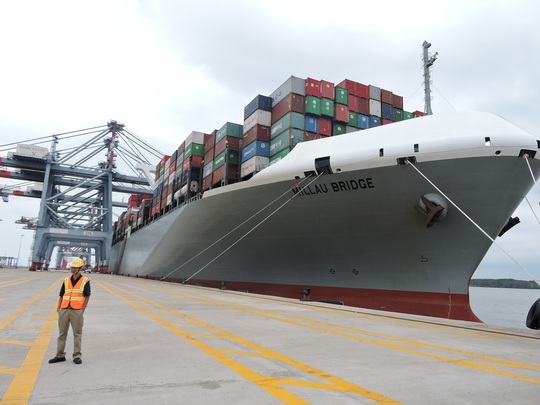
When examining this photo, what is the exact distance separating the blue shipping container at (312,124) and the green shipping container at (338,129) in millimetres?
1148

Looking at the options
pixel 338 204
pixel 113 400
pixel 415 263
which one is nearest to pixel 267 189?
pixel 338 204

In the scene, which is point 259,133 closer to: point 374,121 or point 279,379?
point 374,121

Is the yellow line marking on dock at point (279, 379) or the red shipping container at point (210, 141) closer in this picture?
the yellow line marking on dock at point (279, 379)

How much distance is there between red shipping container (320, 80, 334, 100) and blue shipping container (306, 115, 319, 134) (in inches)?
59.1

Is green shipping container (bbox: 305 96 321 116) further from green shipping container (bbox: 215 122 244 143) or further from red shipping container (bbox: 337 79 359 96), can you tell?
green shipping container (bbox: 215 122 244 143)

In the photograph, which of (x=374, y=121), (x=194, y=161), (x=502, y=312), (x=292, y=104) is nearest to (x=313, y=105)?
(x=292, y=104)

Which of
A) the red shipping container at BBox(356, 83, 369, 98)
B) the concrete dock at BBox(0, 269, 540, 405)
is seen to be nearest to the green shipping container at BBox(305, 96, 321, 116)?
the red shipping container at BBox(356, 83, 369, 98)

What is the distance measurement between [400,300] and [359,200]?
3.95m

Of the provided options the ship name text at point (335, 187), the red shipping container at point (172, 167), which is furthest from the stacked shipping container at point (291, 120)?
the red shipping container at point (172, 167)

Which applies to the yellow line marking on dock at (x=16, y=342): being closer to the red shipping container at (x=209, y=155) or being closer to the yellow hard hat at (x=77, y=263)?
the yellow hard hat at (x=77, y=263)

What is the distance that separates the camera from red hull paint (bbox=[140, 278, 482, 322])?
42.2 feet

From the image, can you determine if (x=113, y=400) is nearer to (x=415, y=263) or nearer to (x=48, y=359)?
(x=48, y=359)

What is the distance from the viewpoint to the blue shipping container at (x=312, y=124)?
19234mm

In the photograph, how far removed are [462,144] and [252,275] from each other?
11.2 m
